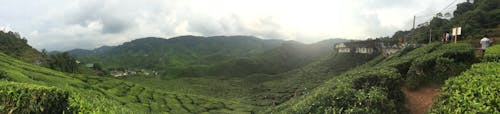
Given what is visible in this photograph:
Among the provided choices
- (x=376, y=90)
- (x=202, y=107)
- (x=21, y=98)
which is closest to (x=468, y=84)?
(x=376, y=90)

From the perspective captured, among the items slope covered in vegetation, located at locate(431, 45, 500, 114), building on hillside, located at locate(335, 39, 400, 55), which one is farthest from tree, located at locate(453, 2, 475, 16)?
slope covered in vegetation, located at locate(431, 45, 500, 114)

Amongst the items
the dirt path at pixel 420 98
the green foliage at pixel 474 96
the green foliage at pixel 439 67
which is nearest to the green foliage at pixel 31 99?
the green foliage at pixel 474 96

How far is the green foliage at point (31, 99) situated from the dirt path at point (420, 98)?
17041 millimetres

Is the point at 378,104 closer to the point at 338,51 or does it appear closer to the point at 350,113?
the point at 350,113

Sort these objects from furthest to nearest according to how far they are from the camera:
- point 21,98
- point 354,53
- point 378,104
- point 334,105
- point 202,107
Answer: point 354,53
point 202,107
point 334,105
point 378,104
point 21,98

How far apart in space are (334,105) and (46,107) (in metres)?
12.6

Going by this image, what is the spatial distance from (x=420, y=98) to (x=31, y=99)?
64.9 ft

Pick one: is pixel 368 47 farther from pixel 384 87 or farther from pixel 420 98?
pixel 384 87

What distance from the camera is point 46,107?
13.8m

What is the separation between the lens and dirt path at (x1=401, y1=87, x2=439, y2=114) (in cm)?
1894

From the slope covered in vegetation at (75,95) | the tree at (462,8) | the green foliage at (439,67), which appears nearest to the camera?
the slope covered in vegetation at (75,95)

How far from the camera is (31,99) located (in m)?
13.4

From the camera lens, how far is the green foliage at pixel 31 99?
1311 centimetres

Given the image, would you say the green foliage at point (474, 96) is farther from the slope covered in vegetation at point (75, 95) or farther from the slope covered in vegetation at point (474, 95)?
the slope covered in vegetation at point (75, 95)
